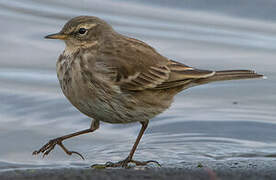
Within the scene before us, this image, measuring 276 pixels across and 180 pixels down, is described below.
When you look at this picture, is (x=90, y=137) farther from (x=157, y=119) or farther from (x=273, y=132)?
(x=273, y=132)

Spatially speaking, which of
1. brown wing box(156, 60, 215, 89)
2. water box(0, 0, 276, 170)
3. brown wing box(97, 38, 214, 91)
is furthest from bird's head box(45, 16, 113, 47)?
water box(0, 0, 276, 170)

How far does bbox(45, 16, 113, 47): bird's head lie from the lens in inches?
320

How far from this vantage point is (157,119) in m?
10.5

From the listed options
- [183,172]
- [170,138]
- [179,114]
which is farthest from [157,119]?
[183,172]

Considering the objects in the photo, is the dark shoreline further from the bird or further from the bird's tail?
the bird's tail

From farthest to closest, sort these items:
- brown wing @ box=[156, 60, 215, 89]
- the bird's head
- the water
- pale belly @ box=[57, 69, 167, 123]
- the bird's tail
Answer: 1. the water
2. the bird's tail
3. brown wing @ box=[156, 60, 215, 89]
4. the bird's head
5. pale belly @ box=[57, 69, 167, 123]

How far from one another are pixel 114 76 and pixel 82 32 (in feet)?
2.43

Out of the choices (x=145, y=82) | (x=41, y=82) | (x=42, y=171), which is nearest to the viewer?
(x=42, y=171)

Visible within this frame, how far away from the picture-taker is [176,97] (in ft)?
37.2

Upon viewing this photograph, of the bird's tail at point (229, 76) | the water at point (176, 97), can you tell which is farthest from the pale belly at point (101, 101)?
the bird's tail at point (229, 76)

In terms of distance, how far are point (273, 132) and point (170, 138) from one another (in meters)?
1.48

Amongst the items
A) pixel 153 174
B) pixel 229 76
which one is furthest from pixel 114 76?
pixel 153 174

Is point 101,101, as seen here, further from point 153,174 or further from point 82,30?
point 153,174

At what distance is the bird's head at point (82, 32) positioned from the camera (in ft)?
26.7
